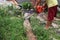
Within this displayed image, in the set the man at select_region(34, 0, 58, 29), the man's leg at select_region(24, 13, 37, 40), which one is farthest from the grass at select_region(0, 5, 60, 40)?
the man at select_region(34, 0, 58, 29)

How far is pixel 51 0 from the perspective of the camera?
25.6 feet

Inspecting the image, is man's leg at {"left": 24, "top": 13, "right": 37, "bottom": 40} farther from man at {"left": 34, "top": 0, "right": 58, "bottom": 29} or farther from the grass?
man at {"left": 34, "top": 0, "right": 58, "bottom": 29}

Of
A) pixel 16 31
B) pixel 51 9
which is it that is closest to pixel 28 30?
pixel 16 31

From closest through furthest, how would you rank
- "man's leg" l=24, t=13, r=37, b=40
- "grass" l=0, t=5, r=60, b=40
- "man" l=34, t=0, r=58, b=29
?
"grass" l=0, t=5, r=60, b=40
"man's leg" l=24, t=13, r=37, b=40
"man" l=34, t=0, r=58, b=29

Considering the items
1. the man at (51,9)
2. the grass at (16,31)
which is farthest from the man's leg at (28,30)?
the man at (51,9)

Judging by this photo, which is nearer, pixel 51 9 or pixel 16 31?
pixel 16 31

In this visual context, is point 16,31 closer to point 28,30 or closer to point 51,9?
point 28,30

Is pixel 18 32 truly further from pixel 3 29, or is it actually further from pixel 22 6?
pixel 22 6

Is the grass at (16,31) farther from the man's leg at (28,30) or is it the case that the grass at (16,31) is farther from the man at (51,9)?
the man at (51,9)

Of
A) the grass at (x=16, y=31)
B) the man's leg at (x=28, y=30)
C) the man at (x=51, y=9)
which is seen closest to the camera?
the grass at (x=16, y=31)

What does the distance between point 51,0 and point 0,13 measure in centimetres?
138

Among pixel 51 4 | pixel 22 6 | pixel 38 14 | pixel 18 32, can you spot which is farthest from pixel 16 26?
pixel 22 6

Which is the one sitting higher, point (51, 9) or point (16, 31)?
point (51, 9)

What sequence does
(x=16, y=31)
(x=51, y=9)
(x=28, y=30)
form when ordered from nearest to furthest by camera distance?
(x=16, y=31) < (x=28, y=30) < (x=51, y=9)
